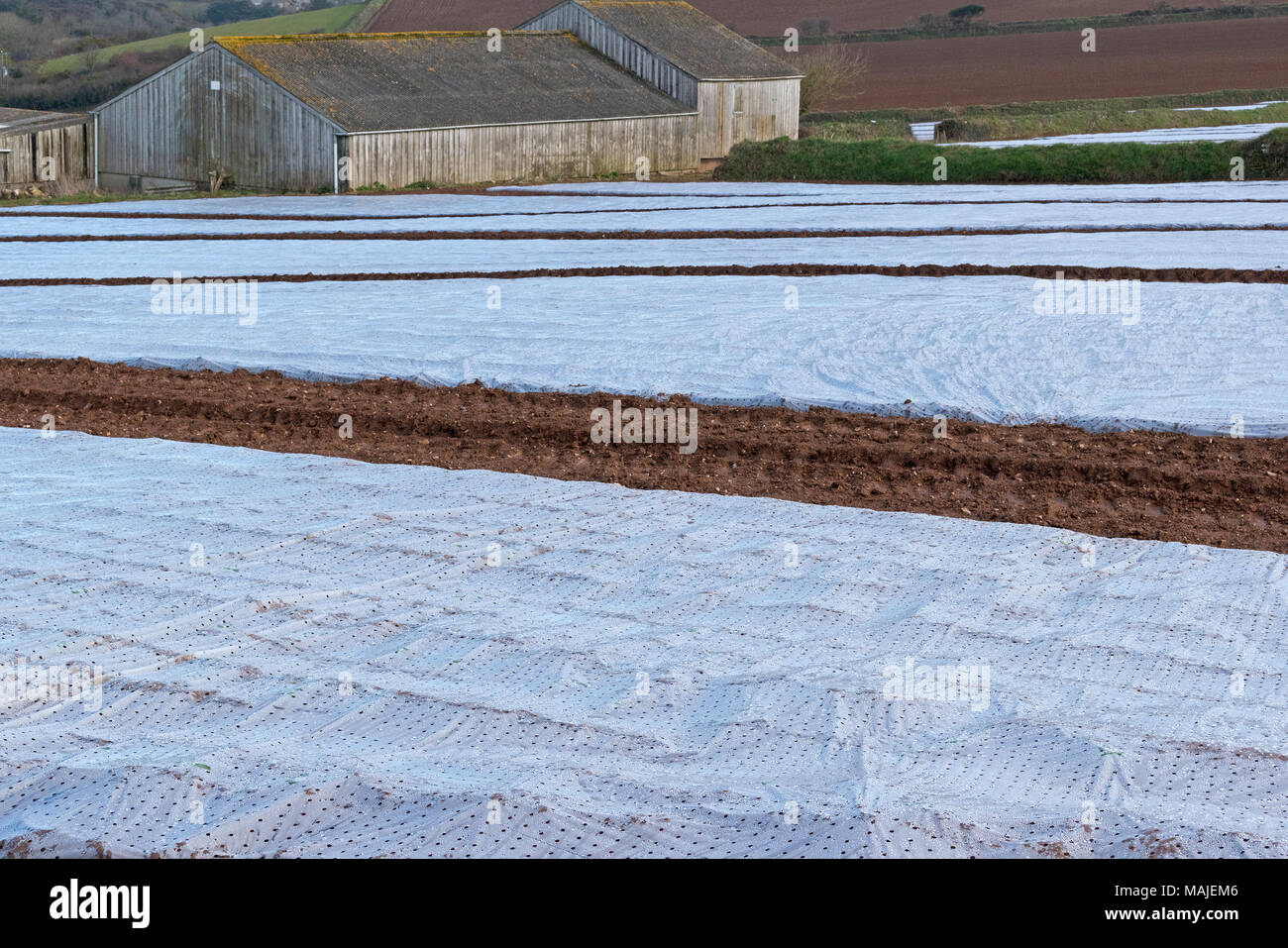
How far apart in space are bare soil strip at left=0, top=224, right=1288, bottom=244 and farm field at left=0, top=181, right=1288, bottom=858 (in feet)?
21.3

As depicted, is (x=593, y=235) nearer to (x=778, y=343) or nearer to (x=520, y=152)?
(x=778, y=343)

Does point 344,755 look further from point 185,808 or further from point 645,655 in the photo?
point 645,655

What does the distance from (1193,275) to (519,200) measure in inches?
685

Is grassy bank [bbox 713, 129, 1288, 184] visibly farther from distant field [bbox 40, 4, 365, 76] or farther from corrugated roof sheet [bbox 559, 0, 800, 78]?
distant field [bbox 40, 4, 365, 76]

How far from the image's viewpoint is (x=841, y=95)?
5684 cm

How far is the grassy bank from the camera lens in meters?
31.0

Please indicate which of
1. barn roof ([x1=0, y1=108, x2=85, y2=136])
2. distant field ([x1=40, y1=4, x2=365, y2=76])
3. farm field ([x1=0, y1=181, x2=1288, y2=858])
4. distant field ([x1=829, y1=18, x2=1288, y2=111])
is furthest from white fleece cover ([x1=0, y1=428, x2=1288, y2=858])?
distant field ([x1=40, y1=4, x2=365, y2=76])

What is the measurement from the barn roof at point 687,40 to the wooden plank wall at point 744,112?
1.20 feet

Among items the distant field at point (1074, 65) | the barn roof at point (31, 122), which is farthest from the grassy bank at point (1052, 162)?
the distant field at point (1074, 65)

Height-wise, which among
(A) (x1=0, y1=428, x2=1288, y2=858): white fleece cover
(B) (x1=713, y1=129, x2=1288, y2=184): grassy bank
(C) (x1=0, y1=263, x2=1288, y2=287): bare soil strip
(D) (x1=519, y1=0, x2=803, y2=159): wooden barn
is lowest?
(A) (x1=0, y1=428, x2=1288, y2=858): white fleece cover

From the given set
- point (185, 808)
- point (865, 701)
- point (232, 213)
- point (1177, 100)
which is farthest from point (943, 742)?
point (1177, 100)

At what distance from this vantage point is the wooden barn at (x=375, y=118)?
35469 millimetres

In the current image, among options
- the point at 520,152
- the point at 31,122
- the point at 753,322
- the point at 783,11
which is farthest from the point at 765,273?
the point at 783,11

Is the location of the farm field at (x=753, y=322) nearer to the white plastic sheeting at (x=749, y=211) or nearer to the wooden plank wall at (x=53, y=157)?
the white plastic sheeting at (x=749, y=211)
